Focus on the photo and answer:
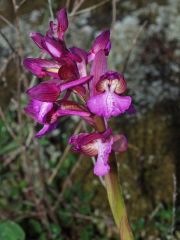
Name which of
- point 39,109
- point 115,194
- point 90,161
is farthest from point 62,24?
point 90,161

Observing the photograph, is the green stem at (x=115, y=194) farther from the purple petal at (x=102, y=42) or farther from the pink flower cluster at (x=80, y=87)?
the purple petal at (x=102, y=42)

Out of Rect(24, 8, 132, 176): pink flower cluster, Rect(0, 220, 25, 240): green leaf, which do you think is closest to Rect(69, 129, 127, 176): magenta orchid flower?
Rect(24, 8, 132, 176): pink flower cluster

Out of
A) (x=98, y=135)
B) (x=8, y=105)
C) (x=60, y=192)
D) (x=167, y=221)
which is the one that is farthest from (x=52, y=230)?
(x=98, y=135)

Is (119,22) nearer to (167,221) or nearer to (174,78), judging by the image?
(174,78)

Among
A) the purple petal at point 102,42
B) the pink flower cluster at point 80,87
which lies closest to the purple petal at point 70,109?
the pink flower cluster at point 80,87

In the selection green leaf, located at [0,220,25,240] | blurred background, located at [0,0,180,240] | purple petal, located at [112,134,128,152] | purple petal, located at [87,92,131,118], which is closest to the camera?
purple petal, located at [87,92,131,118]

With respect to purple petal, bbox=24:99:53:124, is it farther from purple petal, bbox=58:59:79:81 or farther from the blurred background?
the blurred background
